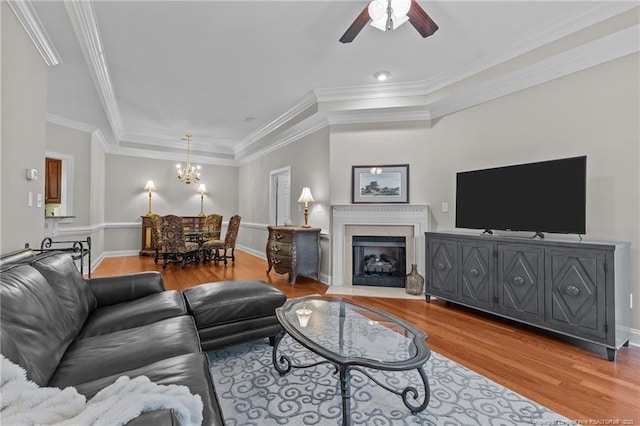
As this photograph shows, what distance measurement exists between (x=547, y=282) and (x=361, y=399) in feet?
6.58

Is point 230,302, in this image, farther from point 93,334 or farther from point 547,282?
point 547,282

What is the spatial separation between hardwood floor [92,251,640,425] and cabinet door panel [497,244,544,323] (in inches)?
8.5

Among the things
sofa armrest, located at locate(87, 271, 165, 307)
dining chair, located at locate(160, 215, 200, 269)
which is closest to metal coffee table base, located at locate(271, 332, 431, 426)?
sofa armrest, located at locate(87, 271, 165, 307)

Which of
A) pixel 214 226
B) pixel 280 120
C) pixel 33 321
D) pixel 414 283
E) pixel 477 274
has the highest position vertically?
pixel 280 120

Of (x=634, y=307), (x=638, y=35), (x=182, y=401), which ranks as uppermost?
(x=638, y=35)

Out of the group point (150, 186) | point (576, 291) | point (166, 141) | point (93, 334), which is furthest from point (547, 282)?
point (166, 141)

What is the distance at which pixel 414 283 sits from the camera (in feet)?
13.2

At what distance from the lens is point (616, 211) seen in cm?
257

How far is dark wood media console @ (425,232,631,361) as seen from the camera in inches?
89.6

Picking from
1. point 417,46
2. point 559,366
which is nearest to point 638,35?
point 417,46

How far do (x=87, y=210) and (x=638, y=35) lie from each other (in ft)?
24.1

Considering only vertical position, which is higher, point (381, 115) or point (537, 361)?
point (381, 115)

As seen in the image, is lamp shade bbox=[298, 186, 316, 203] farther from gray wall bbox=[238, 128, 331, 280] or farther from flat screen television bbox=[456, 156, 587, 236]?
flat screen television bbox=[456, 156, 587, 236]

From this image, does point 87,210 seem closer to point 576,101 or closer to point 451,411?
point 451,411
